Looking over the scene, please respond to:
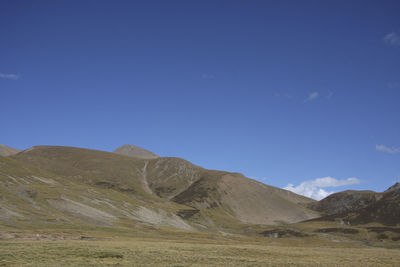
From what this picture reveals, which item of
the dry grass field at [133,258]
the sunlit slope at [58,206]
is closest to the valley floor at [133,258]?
the dry grass field at [133,258]

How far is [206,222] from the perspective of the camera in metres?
181

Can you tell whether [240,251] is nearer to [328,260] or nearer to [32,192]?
[328,260]

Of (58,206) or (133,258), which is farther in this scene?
(58,206)

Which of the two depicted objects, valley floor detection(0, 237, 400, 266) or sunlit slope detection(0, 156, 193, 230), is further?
sunlit slope detection(0, 156, 193, 230)

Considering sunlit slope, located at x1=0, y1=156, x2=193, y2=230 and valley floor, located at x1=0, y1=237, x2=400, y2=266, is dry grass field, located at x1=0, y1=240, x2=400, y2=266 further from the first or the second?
sunlit slope, located at x1=0, y1=156, x2=193, y2=230

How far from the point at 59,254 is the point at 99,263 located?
6929 millimetres

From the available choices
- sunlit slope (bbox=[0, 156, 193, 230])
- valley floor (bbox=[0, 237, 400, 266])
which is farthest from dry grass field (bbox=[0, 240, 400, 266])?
sunlit slope (bbox=[0, 156, 193, 230])

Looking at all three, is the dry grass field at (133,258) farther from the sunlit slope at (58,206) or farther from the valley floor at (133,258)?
the sunlit slope at (58,206)

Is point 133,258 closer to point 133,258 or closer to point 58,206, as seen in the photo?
point 133,258

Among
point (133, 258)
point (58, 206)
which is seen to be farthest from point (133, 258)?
point (58, 206)

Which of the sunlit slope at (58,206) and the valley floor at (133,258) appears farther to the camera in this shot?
the sunlit slope at (58,206)

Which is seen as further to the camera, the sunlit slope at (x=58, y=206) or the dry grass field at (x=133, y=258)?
the sunlit slope at (x=58, y=206)

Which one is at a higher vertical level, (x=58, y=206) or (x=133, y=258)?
(x=58, y=206)

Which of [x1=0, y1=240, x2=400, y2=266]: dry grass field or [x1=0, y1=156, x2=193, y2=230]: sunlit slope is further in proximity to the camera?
[x1=0, y1=156, x2=193, y2=230]: sunlit slope
